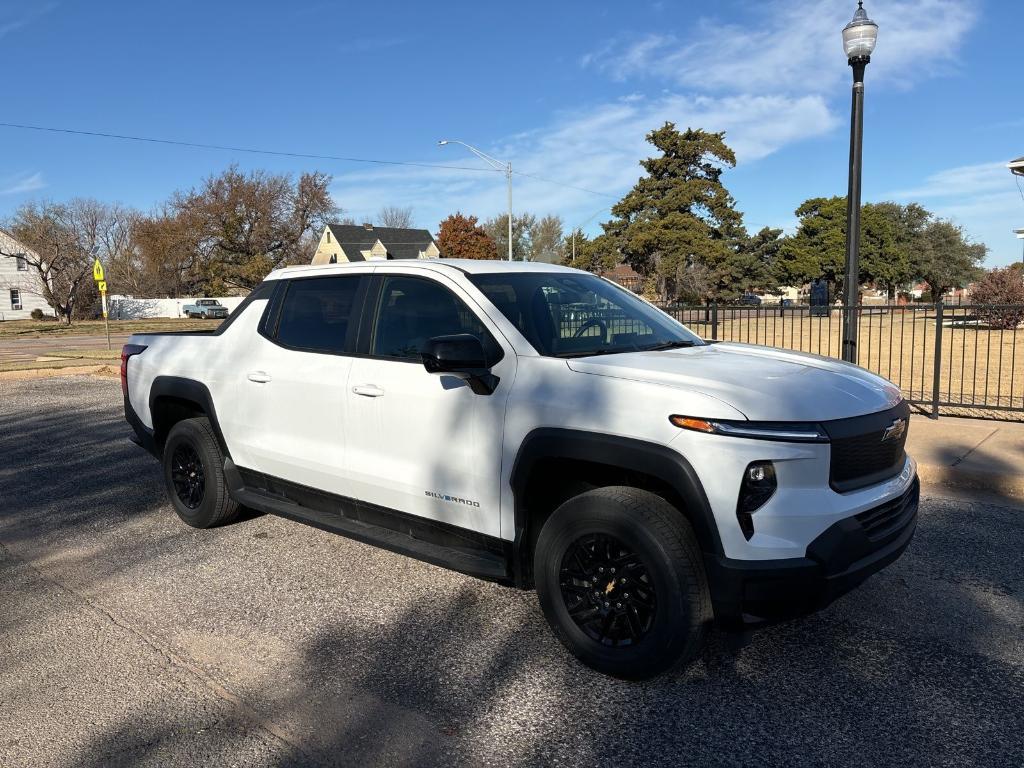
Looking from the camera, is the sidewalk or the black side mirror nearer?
the black side mirror

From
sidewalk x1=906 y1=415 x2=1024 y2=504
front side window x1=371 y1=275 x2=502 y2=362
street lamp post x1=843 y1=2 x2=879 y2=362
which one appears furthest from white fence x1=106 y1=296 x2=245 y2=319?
front side window x1=371 y1=275 x2=502 y2=362

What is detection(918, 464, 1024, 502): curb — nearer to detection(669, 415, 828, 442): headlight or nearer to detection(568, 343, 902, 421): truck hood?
detection(568, 343, 902, 421): truck hood

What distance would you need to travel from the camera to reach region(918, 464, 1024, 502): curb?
20.5 ft

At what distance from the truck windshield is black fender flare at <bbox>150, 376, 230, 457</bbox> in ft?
7.20

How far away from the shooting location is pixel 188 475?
5547 millimetres

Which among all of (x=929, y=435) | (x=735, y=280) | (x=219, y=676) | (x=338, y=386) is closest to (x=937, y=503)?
(x=929, y=435)

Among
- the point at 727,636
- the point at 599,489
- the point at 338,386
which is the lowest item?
the point at 727,636

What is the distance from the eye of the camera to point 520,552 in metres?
3.57

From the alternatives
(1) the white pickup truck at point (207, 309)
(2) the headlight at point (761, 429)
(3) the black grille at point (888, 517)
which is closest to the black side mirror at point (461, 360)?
(2) the headlight at point (761, 429)

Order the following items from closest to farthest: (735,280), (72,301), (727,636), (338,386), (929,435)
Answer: (727,636) < (338,386) < (929,435) < (72,301) < (735,280)

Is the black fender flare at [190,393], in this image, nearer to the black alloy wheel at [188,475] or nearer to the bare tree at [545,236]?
the black alloy wheel at [188,475]

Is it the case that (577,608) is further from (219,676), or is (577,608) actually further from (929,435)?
(929,435)

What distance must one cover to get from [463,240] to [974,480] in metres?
66.7

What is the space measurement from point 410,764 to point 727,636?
1341mm
